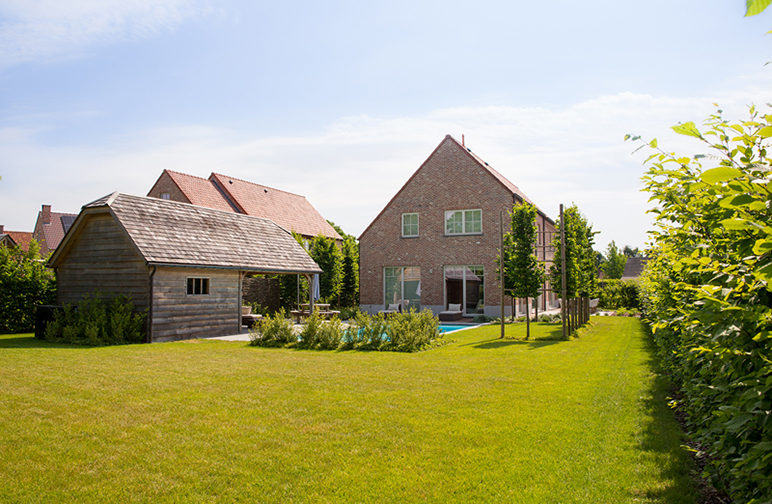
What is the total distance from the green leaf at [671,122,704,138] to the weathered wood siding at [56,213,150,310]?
50.5 ft

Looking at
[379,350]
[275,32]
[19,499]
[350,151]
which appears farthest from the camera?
[350,151]

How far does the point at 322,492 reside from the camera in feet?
13.6

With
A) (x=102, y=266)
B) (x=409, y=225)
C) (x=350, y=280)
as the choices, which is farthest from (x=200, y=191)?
(x=102, y=266)

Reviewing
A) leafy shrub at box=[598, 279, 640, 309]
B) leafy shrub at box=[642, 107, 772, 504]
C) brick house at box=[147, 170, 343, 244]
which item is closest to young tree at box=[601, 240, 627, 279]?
leafy shrub at box=[598, 279, 640, 309]

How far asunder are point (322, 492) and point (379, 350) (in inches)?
354

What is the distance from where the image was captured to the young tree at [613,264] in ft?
234

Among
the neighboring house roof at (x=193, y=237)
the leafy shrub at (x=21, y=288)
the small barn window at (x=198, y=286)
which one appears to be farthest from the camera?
the leafy shrub at (x=21, y=288)

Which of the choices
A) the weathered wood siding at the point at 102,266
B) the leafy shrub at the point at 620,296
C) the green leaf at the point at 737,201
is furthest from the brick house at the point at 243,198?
the green leaf at the point at 737,201

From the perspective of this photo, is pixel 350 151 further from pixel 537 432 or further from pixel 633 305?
pixel 633 305

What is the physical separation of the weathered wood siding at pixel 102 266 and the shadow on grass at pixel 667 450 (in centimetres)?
1351

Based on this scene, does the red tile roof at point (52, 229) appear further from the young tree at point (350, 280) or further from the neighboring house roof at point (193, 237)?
the neighboring house roof at point (193, 237)

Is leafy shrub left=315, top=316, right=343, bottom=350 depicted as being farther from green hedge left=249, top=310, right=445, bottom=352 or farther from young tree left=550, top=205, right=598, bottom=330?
young tree left=550, top=205, right=598, bottom=330

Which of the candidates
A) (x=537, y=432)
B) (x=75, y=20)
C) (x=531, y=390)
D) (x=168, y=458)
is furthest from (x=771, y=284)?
(x=75, y=20)

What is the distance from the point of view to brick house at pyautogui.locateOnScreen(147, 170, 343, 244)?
33062 mm
